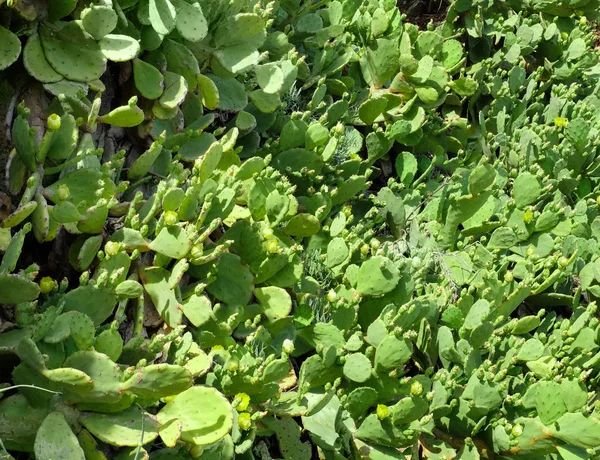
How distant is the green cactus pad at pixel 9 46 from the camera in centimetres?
190

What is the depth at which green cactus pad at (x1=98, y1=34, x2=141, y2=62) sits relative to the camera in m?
2.06

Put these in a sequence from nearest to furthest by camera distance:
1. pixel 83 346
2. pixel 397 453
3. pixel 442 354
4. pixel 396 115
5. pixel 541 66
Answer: pixel 83 346 → pixel 397 453 → pixel 442 354 → pixel 396 115 → pixel 541 66

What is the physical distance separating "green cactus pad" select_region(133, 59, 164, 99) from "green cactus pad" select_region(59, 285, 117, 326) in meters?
0.79

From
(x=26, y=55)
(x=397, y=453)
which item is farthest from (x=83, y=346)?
(x=397, y=453)

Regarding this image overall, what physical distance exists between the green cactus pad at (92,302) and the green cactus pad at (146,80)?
79 cm

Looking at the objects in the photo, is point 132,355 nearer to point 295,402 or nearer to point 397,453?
point 295,402

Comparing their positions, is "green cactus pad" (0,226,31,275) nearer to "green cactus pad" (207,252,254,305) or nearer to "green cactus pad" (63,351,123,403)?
"green cactus pad" (63,351,123,403)

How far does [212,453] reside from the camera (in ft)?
5.72

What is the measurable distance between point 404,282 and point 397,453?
0.59 meters

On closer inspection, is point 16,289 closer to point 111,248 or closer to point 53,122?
point 111,248

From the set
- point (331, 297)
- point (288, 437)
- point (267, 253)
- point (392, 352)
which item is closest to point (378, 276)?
point (331, 297)

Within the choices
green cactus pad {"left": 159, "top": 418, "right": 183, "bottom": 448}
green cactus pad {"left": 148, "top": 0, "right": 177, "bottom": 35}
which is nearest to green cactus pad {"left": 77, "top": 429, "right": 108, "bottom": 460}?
green cactus pad {"left": 159, "top": 418, "right": 183, "bottom": 448}

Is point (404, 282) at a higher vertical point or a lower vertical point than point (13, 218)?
lower

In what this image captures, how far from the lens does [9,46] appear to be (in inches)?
75.2
